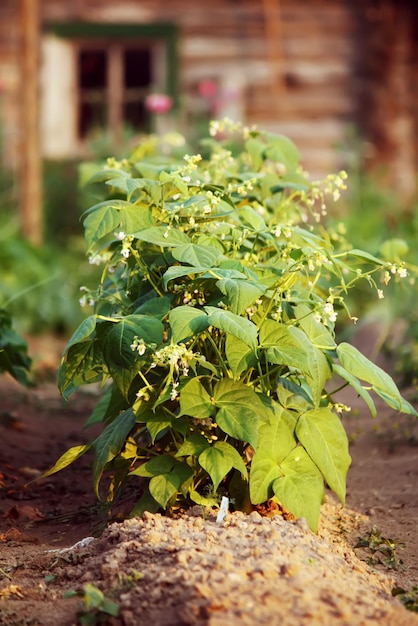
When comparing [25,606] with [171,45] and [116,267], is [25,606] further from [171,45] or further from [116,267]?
[171,45]

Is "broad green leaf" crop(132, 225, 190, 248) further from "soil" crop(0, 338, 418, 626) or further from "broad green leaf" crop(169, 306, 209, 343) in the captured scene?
"soil" crop(0, 338, 418, 626)

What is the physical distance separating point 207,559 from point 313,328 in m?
0.75

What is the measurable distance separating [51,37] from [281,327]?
8333 millimetres

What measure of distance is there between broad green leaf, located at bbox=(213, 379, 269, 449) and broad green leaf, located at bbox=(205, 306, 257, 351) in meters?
0.24

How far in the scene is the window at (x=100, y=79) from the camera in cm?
1026

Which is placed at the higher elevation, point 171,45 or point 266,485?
point 171,45

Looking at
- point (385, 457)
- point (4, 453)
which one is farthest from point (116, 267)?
point (385, 457)

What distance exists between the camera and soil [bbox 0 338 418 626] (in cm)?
210

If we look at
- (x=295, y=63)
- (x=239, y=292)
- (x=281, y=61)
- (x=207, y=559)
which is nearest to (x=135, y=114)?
(x=281, y=61)

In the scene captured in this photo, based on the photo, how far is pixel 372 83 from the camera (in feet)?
33.3

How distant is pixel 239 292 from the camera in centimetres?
249

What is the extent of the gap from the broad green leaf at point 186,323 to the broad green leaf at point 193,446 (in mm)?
321

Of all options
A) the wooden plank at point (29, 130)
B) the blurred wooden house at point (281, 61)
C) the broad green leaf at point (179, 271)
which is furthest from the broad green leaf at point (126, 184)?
the blurred wooden house at point (281, 61)

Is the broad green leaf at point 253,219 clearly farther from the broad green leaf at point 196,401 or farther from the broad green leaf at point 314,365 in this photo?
the broad green leaf at point 196,401
